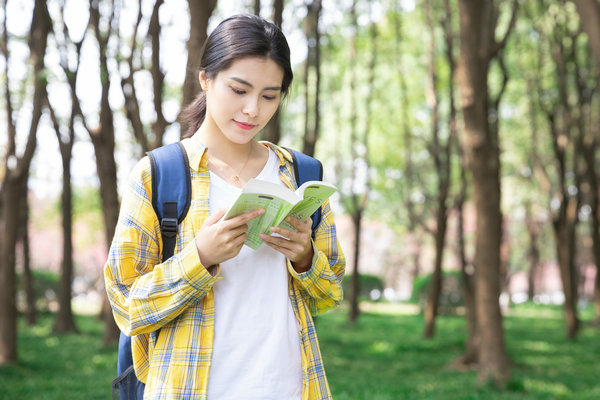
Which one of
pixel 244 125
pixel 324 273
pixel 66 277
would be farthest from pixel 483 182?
pixel 66 277

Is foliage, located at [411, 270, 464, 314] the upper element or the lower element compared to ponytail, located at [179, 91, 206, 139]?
lower

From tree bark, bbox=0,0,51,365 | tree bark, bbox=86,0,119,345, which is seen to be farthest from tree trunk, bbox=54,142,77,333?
tree bark, bbox=0,0,51,365

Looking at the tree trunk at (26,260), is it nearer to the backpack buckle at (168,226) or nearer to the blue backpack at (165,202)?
the blue backpack at (165,202)

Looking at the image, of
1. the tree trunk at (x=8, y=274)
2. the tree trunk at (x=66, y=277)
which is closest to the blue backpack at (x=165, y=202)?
the tree trunk at (x=8, y=274)

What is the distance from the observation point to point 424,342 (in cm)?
1237

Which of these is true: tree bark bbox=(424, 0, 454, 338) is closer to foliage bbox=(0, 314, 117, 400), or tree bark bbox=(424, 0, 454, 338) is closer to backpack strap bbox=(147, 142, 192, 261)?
foliage bbox=(0, 314, 117, 400)

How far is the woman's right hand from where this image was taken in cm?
187

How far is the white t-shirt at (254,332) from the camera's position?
195 cm

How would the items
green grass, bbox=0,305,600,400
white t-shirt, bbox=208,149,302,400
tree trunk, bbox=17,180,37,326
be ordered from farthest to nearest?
tree trunk, bbox=17,180,37,326, green grass, bbox=0,305,600,400, white t-shirt, bbox=208,149,302,400

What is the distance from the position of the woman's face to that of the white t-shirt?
0.64 feet

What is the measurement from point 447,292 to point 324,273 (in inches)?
757

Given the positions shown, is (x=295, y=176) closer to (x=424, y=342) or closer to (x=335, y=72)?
(x=424, y=342)

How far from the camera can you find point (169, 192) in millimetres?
1991

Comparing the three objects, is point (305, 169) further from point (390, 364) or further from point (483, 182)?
point (390, 364)
